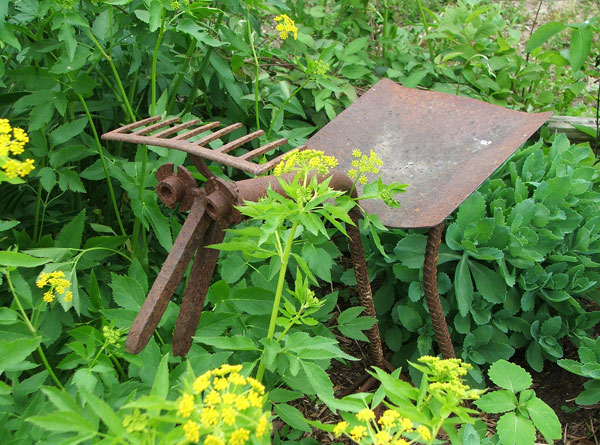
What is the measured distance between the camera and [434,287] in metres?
1.93

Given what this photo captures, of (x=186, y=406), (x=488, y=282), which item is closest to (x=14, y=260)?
(x=186, y=406)

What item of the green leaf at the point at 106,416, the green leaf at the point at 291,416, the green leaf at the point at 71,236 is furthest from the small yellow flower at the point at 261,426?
the green leaf at the point at 71,236

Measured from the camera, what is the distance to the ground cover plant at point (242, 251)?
4.37ft

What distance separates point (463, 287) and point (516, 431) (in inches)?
27.4

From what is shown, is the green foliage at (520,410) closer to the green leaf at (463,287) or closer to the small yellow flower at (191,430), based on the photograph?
the green leaf at (463,287)

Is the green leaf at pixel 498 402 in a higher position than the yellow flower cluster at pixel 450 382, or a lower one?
lower

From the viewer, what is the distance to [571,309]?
230 centimetres

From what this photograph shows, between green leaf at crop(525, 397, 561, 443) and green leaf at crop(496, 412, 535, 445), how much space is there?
22mm

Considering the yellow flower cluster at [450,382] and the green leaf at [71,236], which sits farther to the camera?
the green leaf at [71,236]

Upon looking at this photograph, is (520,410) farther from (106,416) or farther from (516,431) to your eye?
(106,416)

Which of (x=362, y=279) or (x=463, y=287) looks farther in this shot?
(x=463, y=287)

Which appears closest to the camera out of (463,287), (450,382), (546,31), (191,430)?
(191,430)

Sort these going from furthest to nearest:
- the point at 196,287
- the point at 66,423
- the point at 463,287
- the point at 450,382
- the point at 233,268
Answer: the point at 463,287
the point at 233,268
the point at 196,287
the point at 450,382
the point at 66,423

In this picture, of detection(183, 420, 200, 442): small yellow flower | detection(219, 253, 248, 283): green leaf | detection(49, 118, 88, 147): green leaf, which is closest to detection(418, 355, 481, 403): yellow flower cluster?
detection(183, 420, 200, 442): small yellow flower
